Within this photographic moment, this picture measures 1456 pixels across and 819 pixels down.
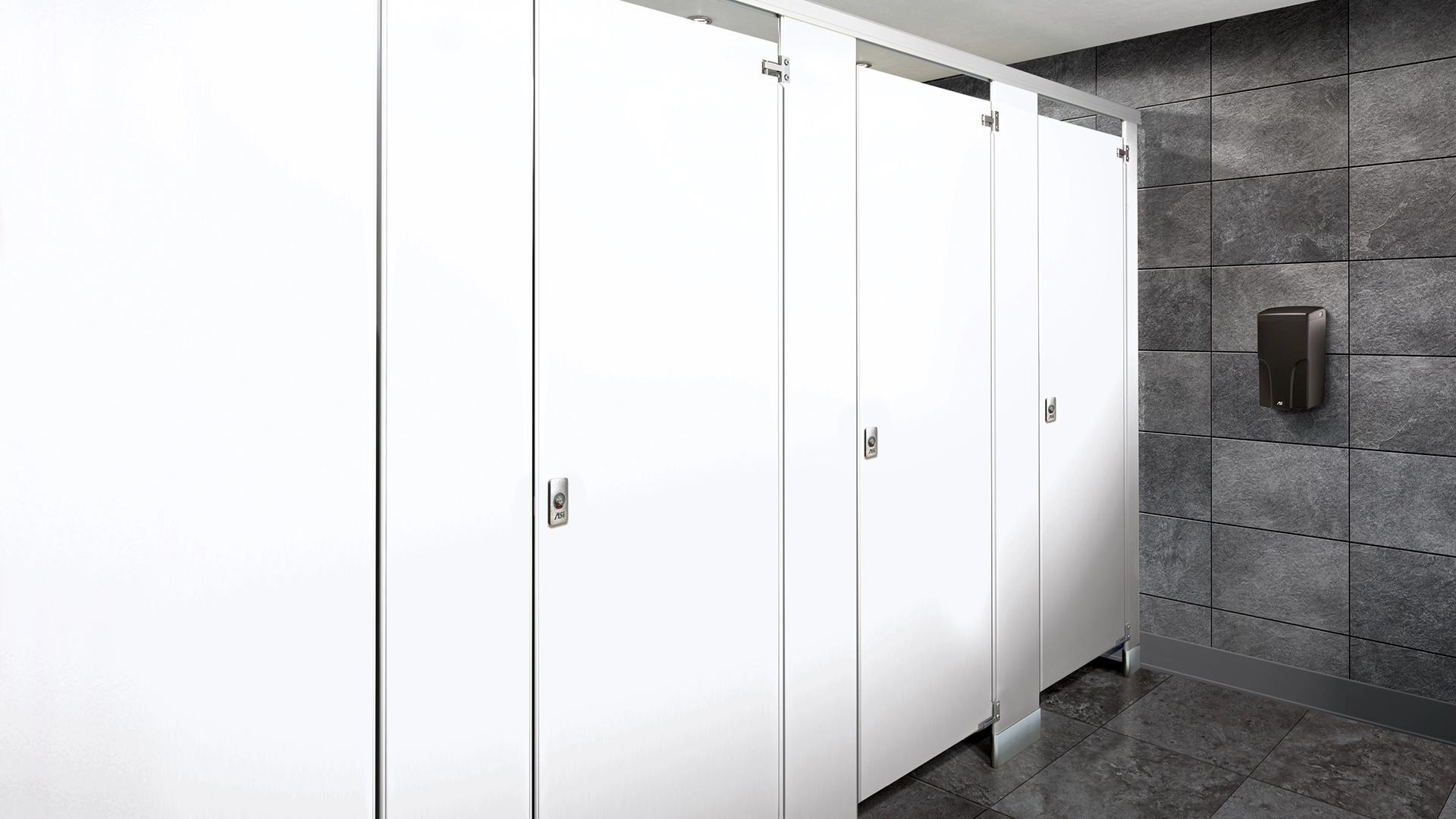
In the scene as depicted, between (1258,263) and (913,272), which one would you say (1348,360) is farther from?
(913,272)

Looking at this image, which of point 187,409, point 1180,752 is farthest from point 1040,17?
point 187,409

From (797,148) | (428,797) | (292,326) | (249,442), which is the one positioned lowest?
(428,797)

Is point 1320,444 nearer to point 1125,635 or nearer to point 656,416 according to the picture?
point 1125,635

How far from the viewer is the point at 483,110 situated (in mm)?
1646

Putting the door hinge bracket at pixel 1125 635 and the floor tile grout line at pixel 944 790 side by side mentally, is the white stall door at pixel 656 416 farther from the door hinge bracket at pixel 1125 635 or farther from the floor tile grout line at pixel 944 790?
the door hinge bracket at pixel 1125 635

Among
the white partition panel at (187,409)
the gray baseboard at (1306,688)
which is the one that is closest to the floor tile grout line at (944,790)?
the gray baseboard at (1306,688)

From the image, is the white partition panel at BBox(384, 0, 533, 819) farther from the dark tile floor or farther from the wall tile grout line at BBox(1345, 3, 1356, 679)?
the wall tile grout line at BBox(1345, 3, 1356, 679)

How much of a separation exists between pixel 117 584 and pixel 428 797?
2.15 feet

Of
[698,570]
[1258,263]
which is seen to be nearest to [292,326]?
[698,570]

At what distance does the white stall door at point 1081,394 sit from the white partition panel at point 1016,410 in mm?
77

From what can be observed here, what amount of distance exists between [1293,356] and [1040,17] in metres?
1.58

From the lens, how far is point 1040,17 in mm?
3391

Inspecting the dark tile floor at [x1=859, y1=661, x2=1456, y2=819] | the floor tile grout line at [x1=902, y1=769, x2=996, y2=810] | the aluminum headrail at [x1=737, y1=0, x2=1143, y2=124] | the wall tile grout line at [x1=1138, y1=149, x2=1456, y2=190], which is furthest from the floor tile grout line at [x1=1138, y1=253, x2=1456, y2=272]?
the floor tile grout line at [x1=902, y1=769, x2=996, y2=810]

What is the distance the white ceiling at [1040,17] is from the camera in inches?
127
